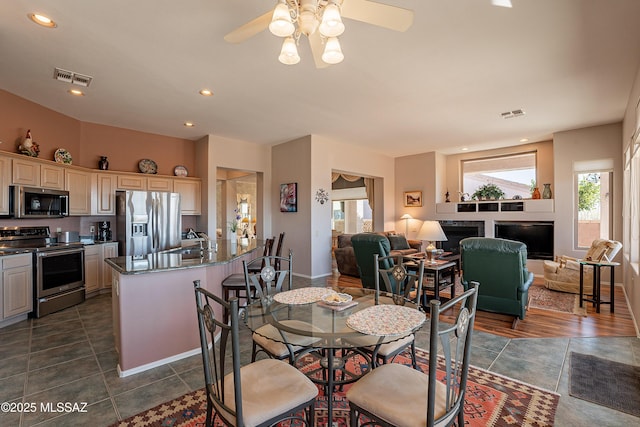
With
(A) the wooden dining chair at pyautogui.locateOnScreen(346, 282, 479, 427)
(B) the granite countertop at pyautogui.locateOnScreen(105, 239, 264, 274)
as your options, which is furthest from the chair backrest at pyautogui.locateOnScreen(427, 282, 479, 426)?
(B) the granite countertop at pyautogui.locateOnScreen(105, 239, 264, 274)

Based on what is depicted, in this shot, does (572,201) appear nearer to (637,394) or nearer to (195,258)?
(637,394)

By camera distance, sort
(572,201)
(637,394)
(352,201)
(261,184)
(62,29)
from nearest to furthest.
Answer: (637,394)
(62,29)
(572,201)
(261,184)
(352,201)

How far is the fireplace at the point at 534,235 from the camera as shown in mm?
6410

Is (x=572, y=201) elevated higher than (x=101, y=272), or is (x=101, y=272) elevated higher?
(x=572, y=201)

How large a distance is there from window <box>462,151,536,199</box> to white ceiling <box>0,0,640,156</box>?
1648 millimetres

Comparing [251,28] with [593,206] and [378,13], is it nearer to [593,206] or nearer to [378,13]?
[378,13]

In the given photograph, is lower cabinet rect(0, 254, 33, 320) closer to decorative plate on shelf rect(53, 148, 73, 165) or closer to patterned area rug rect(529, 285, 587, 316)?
decorative plate on shelf rect(53, 148, 73, 165)

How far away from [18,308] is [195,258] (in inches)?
97.2

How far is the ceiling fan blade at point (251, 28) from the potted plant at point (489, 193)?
679 centimetres

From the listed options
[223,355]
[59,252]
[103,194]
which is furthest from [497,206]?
[59,252]

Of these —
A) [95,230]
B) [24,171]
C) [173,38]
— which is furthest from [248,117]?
[95,230]

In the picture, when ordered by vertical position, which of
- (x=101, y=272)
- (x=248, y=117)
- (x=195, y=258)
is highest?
(x=248, y=117)

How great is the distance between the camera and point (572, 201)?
6012 mm

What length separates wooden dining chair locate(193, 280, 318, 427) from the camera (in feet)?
4.25
